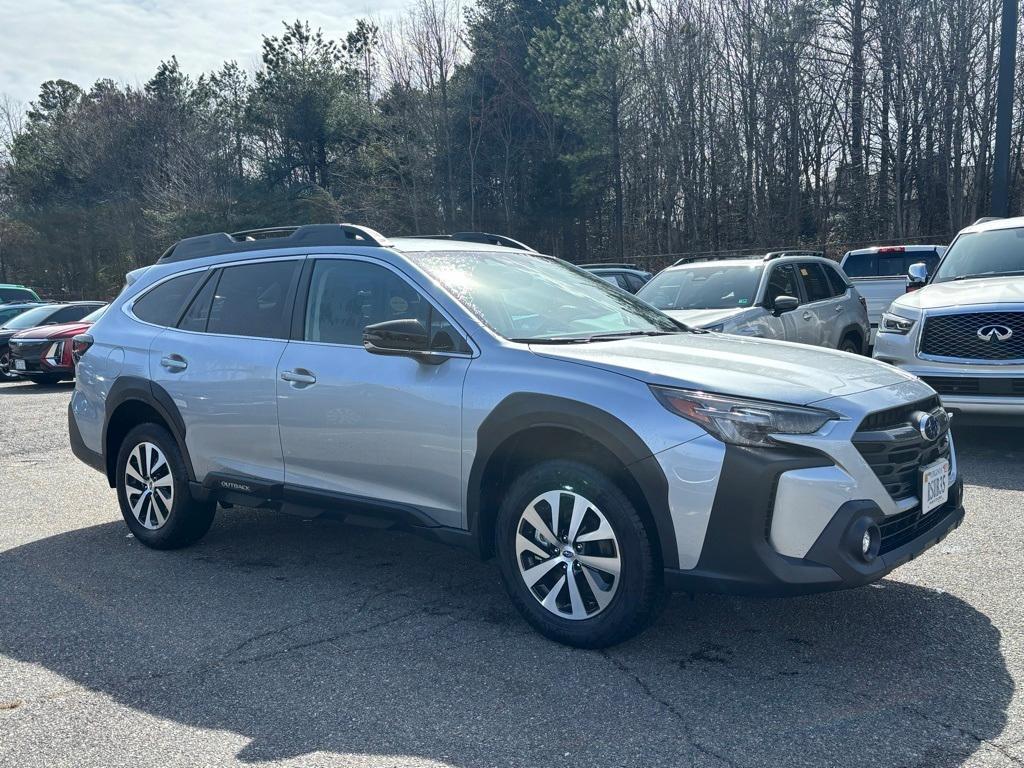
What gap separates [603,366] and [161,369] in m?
2.96

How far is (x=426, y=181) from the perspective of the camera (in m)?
35.6

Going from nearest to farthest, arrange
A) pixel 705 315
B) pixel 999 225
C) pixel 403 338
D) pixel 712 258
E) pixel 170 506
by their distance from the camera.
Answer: pixel 403 338 → pixel 170 506 → pixel 705 315 → pixel 999 225 → pixel 712 258

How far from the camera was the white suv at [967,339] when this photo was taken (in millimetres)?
7066

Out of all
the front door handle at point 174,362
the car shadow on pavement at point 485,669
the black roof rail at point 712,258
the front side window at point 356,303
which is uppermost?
the black roof rail at point 712,258

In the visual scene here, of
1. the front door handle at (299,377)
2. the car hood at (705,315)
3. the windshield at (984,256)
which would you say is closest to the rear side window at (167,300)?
the front door handle at (299,377)

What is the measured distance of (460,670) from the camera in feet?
12.0

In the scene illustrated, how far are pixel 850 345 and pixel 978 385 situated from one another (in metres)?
4.09

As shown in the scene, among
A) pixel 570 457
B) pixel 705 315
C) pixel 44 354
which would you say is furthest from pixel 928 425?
pixel 44 354

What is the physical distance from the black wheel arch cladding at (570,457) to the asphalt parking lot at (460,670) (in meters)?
0.51

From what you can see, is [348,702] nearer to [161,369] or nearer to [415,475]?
[415,475]

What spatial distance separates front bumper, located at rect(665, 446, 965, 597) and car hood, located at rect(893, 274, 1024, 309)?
15.6 feet

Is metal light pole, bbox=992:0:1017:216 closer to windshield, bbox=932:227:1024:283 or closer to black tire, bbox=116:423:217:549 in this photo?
windshield, bbox=932:227:1024:283

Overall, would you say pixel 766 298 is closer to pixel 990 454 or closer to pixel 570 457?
pixel 990 454

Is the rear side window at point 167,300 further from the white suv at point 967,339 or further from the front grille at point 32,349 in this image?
the front grille at point 32,349
